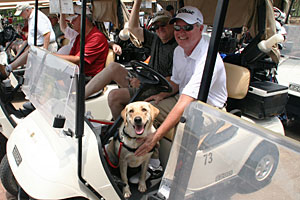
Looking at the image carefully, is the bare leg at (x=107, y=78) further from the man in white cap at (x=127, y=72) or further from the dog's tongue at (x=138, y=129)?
the dog's tongue at (x=138, y=129)

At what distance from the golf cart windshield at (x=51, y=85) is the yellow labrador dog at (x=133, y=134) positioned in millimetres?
405

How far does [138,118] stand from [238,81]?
1103mm

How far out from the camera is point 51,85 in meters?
1.79

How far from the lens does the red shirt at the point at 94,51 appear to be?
2.90 meters

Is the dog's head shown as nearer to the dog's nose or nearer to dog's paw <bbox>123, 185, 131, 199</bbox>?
the dog's nose

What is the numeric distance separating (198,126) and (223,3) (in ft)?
1.69

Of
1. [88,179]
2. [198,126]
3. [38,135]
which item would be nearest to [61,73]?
[38,135]

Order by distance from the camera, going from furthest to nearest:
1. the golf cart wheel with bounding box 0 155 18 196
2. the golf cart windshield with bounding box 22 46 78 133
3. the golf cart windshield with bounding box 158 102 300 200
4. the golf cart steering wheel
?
the golf cart wheel with bounding box 0 155 18 196 < the golf cart steering wheel < the golf cart windshield with bounding box 22 46 78 133 < the golf cart windshield with bounding box 158 102 300 200

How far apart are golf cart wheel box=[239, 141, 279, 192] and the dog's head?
847mm

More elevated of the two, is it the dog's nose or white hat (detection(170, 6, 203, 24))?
white hat (detection(170, 6, 203, 24))

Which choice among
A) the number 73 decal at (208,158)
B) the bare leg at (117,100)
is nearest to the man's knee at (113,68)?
the bare leg at (117,100)

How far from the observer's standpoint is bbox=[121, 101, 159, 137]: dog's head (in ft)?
5.51

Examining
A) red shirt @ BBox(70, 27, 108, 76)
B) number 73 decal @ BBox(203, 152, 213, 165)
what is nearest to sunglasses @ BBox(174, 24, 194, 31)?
number 73 decal @ BBox(203, 152, 213, 165)

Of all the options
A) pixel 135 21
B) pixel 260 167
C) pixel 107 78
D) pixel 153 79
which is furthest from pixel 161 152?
pixel 135 21
